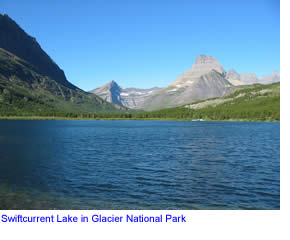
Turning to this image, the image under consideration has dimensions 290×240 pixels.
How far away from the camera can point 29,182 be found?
35.3 meters

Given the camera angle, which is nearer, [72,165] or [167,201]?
[167,201]

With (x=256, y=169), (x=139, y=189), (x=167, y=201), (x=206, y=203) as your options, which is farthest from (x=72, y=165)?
(x=256, y=169)
